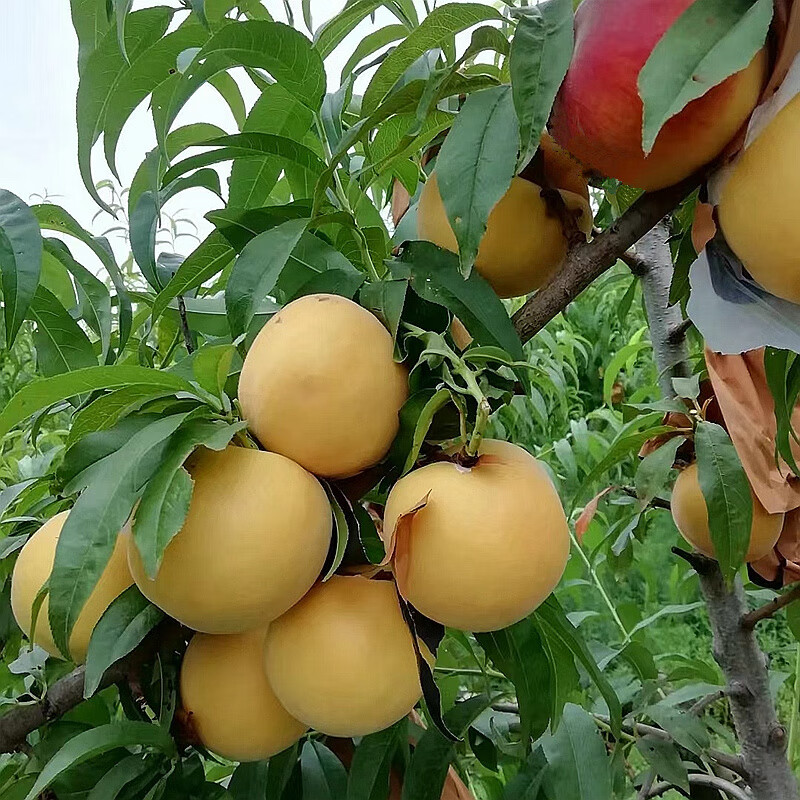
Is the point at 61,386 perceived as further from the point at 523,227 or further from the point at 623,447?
the point at 623,447

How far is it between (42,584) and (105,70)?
0.79 ft

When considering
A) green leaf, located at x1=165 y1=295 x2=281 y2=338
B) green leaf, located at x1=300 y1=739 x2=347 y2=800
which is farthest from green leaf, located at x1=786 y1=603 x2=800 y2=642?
green leaf, located at x1=165 y1=295 x2=281 y2=338

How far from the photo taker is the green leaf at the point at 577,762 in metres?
0.47

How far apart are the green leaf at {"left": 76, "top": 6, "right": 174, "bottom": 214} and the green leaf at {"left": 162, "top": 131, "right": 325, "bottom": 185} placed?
0.13 ft

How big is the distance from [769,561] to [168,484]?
44 centimetres

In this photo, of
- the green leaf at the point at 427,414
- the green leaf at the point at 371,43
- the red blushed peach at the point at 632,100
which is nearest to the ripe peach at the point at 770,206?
the red blushed peach at the point at 632,100

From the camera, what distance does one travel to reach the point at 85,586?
→ 0.92 ft

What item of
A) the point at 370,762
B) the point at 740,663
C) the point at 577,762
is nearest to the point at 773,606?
the point at 740,663

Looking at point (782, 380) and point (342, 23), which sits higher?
point (342, 23)

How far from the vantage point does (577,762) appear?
48 cm

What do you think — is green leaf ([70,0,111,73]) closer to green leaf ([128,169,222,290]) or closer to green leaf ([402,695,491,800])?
green leaf ([128,169,222,290])

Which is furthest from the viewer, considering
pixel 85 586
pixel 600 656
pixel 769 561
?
pixel 600 656

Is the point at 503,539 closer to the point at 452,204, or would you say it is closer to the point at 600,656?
the point at 452,204

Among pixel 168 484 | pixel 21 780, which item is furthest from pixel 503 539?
pixel 21 780
